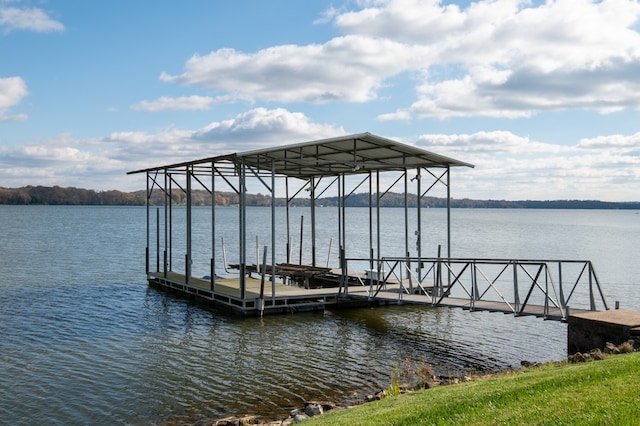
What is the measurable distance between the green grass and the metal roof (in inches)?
386

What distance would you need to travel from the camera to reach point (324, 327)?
58.6 ft

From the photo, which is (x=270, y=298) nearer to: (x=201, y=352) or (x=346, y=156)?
(x=201, y=352)

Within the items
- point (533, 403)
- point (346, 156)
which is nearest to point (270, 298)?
point (346, 156)

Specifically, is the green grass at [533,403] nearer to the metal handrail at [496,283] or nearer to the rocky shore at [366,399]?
the rocky shore at [366,399]

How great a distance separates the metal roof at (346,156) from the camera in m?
18.0

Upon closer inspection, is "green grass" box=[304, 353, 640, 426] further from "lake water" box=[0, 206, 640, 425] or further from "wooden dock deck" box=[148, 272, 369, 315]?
"wooden dock deck" box=[148, 272, 369, 315]

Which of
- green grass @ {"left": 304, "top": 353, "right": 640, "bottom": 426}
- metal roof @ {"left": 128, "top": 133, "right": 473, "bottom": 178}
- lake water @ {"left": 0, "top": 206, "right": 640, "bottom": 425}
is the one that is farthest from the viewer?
metal roof @ {"left": 128, "top": 133, "right": 473, "bottom": 178}

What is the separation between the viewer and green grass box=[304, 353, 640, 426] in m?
6.30

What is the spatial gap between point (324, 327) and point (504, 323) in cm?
585

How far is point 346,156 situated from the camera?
21.6 meters

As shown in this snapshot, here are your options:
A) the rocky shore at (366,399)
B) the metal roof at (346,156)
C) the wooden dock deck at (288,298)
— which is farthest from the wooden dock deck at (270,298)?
the rocky shore at (366,399)

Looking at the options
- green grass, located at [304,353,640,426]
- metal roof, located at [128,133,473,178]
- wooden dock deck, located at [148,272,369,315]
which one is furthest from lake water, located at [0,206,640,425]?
metal roof, located at [128,133,473,178]

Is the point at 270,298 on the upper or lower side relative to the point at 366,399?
upper

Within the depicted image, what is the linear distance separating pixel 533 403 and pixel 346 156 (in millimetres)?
15347
